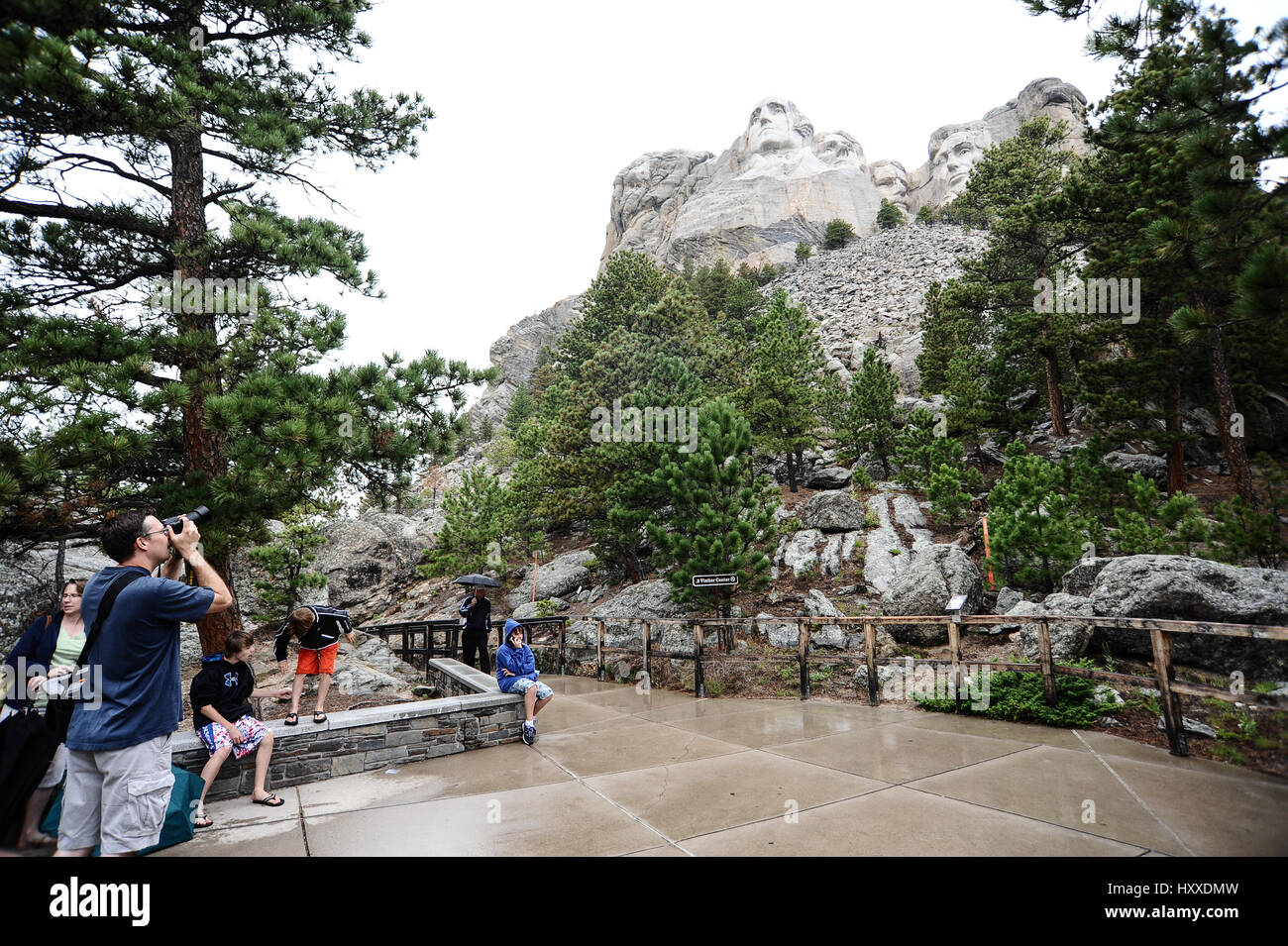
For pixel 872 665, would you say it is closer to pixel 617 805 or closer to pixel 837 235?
pixel 617 805

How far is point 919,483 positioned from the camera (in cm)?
1973

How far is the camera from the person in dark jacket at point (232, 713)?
4414 mm

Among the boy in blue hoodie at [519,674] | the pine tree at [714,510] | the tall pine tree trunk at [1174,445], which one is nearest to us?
the boy in blue hoodie at [519,674]

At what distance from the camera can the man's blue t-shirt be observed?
2.65 meters

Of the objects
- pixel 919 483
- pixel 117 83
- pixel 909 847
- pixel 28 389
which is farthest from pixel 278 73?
pixel 919 483

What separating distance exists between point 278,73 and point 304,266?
330 cm

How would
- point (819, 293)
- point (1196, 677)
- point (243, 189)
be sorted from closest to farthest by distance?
1. point (1196, 677)
2. point (243, 189)
3. point (819, 293)

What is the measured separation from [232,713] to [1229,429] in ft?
61.2

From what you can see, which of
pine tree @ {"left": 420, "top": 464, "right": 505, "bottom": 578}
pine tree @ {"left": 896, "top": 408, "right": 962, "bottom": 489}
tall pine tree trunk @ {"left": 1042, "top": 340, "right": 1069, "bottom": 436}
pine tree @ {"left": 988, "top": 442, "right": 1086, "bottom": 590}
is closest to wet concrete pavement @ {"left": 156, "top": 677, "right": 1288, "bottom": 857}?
pine tree @ {"left": 988, "top": 442, "right": 1086, "bottom": 590}

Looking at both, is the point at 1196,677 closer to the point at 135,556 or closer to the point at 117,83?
the point at 135,556

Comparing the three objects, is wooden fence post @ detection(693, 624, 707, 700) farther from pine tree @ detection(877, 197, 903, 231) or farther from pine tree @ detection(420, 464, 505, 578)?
pine tree @ detection(877, 197, 903, 231)

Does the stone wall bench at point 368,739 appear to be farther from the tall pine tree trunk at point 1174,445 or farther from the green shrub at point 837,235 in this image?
the green shrub at point 837,235

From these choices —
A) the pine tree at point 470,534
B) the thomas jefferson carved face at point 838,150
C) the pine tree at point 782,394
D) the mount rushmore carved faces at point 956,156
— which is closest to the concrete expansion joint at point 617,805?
the pine tree at point 470,534

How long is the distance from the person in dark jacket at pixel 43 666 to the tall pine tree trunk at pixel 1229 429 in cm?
1870
